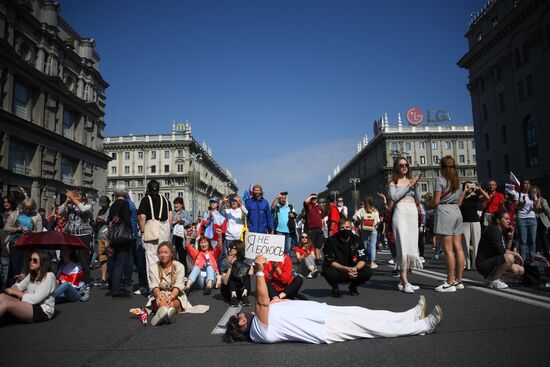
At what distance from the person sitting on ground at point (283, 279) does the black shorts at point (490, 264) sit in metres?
3.18

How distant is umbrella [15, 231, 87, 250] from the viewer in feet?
21.9

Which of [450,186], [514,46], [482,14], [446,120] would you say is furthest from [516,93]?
[446,120]

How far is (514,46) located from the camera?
38906 millimetres

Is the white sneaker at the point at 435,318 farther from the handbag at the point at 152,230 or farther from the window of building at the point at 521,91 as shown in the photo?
the window of building at the point at 521,91

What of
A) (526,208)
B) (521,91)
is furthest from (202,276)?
(521,91)

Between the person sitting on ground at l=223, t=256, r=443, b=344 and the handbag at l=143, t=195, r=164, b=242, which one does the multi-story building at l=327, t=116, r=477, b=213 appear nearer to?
the handbag at l=143, t=195, r=164, b=242

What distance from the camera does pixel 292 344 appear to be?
12.7 feet

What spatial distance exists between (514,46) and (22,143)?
44100 millimetres

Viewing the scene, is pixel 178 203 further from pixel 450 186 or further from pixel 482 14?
pixel 482 14

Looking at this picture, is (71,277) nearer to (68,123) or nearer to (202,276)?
(202,276)

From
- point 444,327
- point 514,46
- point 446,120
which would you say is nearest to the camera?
point 444,327

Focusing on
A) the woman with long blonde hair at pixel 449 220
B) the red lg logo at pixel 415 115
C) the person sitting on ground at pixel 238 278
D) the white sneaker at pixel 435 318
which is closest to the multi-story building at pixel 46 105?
the person sitting on ground at pixel 238 278

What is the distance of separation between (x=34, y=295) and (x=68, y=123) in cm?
3911

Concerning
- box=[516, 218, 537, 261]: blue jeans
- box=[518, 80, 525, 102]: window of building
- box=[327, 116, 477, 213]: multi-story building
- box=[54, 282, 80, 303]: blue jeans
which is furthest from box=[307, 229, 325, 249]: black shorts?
box=[327, 116, 477, 213]: multi-story building
